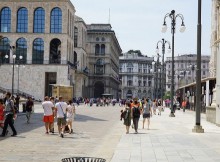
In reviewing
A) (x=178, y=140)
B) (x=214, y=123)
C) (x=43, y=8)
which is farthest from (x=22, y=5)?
(x=178, y=140)

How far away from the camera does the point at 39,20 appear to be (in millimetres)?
79125

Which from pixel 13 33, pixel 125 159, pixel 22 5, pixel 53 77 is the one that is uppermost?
pixel 22 5

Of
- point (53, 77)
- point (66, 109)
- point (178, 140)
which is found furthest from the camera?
point (53, 77)

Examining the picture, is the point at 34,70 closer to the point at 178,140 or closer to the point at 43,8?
the point at 43,8

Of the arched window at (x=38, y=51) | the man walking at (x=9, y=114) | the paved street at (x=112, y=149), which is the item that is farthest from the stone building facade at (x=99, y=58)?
the paved street at (x=112, y=149)

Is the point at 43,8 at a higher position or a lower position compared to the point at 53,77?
higher

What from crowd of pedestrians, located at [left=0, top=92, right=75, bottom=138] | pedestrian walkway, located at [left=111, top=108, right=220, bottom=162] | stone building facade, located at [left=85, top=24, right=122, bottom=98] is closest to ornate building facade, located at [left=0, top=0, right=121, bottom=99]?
stone building facade, located at [left=85, top=24, right=122, bottom=98]

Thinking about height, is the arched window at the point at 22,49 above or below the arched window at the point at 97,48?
below

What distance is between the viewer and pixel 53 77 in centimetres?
8338

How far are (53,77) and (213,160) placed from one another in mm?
72627

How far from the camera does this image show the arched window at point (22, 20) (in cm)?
7931

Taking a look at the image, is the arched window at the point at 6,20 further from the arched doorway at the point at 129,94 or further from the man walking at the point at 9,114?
the arched doorway at the point at 129,94

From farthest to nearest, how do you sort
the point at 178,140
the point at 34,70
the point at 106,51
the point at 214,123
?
A: the point at 106,51 → the point at 34,70 → the point at 214,123 → the point at 178,140

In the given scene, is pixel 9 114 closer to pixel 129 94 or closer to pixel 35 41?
pixel 35 41
